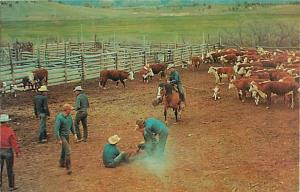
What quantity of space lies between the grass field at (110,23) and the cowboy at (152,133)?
995cm

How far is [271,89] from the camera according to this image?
1191cm

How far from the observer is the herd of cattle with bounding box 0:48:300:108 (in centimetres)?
1197

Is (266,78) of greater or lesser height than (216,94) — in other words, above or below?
above

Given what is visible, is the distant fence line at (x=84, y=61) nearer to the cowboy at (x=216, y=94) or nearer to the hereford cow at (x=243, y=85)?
the cowboy at (x=216, y=94)

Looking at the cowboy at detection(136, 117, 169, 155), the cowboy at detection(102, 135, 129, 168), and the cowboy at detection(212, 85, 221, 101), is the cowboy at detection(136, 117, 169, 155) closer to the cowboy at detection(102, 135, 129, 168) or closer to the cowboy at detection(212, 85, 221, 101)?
the cowboy at detection(102, 135, 129, 168)

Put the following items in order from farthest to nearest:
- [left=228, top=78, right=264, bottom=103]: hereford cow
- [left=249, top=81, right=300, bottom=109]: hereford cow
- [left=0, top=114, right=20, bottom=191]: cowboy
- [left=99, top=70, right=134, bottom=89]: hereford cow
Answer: [left=99, top=70, right=134, bottom=89]: hereford cow → [left=228, top=78, right=264, bottom=103]: hereford cow → [left=249, top=81, right=300, bottom=109]: hereford cow → [left=0, top=114, right=20, bottom=191]: cowboy

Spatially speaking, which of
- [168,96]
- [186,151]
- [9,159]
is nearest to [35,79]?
[168,96]

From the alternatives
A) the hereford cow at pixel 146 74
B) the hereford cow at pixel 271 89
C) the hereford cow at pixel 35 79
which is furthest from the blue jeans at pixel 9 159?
the hereford cow at pixel 146 74

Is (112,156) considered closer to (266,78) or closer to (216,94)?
(216,94)

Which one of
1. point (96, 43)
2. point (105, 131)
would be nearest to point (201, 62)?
point (96, 43)

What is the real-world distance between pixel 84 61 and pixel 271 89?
888cm

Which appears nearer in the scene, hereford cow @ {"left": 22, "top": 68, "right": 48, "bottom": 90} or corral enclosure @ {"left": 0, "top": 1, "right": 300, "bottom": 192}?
corral enclosure @ {"left": 0, "top": 1, "right": 300, "bottom": 192}

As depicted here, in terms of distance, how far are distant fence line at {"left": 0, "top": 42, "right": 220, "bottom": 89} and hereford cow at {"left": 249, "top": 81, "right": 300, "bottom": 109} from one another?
7472 mm

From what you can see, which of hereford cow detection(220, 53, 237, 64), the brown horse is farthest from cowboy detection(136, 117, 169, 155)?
hereford cow detection(220, 53, 237, 64)
